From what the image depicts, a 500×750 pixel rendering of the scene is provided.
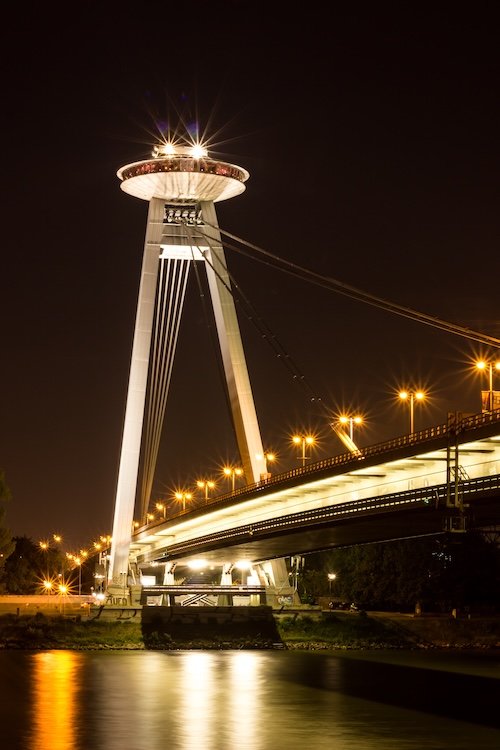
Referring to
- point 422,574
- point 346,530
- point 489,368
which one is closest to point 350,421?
point 346,530

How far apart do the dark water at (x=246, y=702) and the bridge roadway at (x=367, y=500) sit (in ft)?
17.0

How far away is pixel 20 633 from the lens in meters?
68.1

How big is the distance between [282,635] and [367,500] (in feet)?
78.9

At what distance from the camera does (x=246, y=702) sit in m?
42.7

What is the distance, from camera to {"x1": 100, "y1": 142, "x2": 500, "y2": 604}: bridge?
4256 cm

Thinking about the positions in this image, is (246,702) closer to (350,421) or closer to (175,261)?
(350,421)

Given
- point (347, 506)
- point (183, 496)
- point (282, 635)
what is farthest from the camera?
point (183, 496)

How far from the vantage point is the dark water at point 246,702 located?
113 ft

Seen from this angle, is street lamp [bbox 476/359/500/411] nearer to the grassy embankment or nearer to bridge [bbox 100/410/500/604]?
bridge [bbox 100/410/500/604]

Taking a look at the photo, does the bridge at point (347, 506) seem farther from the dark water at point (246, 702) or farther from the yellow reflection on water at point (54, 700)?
the yellow reflection on water at point (54, 700)

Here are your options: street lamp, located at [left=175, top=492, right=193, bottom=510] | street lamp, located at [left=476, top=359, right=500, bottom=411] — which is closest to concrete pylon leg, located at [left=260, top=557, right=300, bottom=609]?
street lamp, located at [left=175, top=492, right=193, bottom=510]

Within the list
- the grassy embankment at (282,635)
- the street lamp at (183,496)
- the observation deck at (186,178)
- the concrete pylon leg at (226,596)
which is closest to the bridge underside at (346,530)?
the concrete pylon leg at (226,596)

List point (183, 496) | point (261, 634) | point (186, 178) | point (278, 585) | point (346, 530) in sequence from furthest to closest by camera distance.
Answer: point (183, 496) → point (278, 585) → point (186, 178) → point (261, 634) → point (346, 530)

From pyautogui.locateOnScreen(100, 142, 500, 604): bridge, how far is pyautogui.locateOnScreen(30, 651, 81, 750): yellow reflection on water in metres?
9.76
